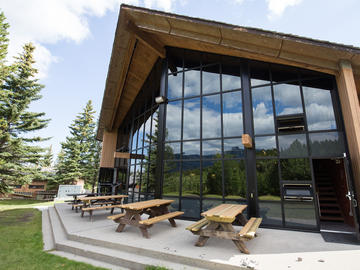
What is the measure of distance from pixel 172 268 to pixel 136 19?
790cm

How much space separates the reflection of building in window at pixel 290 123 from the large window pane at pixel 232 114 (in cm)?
122

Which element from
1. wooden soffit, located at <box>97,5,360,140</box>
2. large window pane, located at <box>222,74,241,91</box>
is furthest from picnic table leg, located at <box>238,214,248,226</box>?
wooden soffit, located at <box>97,5,360,140</box>

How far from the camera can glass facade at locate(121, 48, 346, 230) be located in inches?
209

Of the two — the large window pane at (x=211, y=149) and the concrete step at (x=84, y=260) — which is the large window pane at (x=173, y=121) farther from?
the concrete step at (x=84, y=260)

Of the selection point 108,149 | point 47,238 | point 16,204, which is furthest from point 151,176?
point 16,204

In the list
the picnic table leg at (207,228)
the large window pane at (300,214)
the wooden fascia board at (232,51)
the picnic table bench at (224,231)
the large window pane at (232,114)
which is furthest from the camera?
the large window pane at (232,114)

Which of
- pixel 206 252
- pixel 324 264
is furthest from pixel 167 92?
pixel 324 264

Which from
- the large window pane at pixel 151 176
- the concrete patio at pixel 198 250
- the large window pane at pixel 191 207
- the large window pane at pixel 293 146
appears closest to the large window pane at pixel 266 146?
the large window pane at pixel 293 146

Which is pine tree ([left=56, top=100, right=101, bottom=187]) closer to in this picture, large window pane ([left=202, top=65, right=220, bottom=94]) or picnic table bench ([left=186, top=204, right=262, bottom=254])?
large window pane ([left=202, top=65, right=220, bottom=94])

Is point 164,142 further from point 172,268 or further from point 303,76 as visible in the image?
point 303,76

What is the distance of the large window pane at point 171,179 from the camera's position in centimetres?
668

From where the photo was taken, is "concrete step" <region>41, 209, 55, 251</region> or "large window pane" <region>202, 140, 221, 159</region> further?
"large window pane" <region>202, 140, 221, 159</region>

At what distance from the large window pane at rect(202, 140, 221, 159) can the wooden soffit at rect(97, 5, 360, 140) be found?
3.38 metres

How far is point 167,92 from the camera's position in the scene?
316 inches
